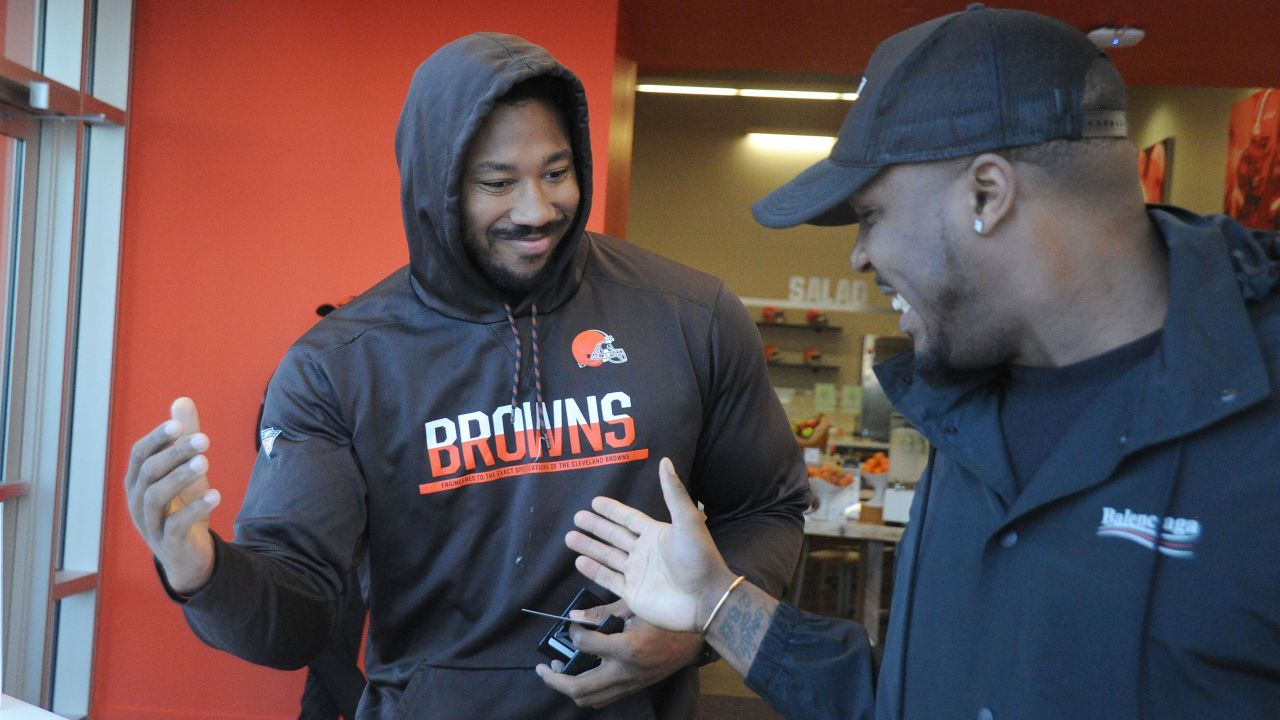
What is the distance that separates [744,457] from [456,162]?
0.65 metres

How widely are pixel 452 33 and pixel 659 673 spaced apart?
3017 mm

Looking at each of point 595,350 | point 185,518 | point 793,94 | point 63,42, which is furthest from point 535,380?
point 793,94

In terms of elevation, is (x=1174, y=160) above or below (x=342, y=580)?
above

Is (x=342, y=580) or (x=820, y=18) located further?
(x=820, y=18)

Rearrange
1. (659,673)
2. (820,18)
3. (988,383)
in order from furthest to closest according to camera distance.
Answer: (820,18)
(659,673)
(988,383)

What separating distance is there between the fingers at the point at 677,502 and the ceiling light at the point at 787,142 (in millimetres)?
9567

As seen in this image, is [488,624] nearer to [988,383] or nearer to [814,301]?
[988,383]

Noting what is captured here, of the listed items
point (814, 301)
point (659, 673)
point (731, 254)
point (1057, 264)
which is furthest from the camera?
point (731, 254)

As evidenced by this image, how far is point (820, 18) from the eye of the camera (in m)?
4.94

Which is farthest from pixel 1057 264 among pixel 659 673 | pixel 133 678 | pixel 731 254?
pixel 731 254

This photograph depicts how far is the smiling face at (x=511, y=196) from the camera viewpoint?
172cm

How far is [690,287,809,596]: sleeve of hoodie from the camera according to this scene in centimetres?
181

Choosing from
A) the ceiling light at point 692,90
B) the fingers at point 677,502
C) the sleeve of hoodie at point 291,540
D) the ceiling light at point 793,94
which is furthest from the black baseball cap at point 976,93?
the ceiling light at point 793,94

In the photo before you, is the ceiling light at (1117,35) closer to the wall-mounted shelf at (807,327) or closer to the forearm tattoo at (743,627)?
the forearm tattoo at (743,627)
